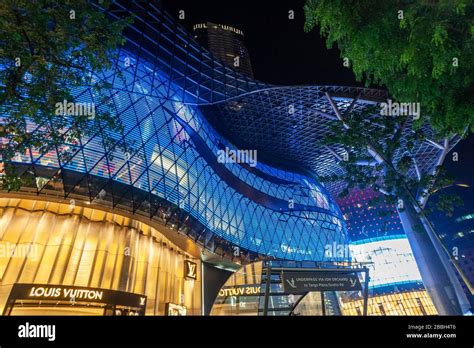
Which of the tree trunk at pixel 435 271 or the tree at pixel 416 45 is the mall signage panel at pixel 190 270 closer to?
the tree trunk at pixel 435 271

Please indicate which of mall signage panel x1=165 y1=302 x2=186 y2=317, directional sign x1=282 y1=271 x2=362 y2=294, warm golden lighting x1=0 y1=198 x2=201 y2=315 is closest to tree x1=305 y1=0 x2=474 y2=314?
directional sign x1=282 y1=271 x2=362 y2=294

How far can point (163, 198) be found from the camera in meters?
21.5

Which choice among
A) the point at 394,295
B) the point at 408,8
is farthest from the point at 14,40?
the point at 394,295

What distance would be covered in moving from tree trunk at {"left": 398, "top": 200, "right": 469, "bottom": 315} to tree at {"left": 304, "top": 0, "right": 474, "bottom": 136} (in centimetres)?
1264

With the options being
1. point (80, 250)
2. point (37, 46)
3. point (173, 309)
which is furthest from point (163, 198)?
point (37, 46)

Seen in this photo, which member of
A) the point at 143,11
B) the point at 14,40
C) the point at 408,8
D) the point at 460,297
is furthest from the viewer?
the point at 143,11

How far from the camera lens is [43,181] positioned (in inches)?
623

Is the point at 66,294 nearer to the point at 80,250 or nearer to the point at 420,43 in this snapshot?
the point at 80,250

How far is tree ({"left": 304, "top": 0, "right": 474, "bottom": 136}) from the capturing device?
6.68 m

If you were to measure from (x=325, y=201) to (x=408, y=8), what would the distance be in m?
52.6

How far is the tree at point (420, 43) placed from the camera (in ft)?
21.9

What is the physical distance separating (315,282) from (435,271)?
1385cm

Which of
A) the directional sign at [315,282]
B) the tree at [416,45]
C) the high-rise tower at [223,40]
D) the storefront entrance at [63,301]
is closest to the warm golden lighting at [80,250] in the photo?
the storefront entrance at [63,301]

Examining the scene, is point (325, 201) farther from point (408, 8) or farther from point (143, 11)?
point (408, 8)
